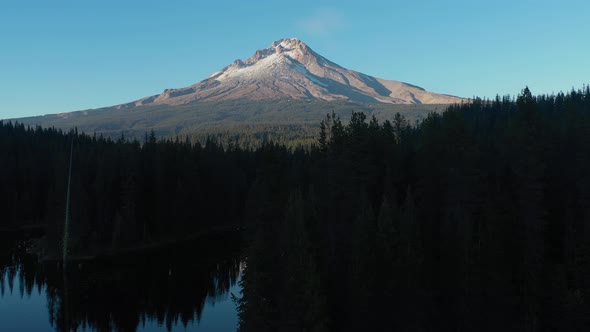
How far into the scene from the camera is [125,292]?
59.6 m

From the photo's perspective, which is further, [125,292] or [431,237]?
[125,292]

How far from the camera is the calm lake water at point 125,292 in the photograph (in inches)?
1960

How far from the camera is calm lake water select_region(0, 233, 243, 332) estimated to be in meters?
49.8

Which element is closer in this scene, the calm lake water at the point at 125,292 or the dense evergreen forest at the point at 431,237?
the dense evergreen forest at the point at 431,237

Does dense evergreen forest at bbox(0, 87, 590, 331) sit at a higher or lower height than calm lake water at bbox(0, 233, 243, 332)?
higher

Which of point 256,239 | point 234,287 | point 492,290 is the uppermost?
point 256,239

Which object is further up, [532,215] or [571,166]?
[571,166]

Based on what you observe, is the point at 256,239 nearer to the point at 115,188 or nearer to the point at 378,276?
the point at 378,276

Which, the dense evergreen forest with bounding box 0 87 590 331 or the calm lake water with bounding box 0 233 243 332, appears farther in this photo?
the calm lake water with bounding box 0 233 243 332

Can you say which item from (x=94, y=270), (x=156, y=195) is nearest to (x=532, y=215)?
(x=94, y=270)

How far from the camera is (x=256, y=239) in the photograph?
127ft

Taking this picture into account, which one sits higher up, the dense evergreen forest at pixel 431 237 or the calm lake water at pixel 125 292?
the dense evergreen forest at pixel 431 237

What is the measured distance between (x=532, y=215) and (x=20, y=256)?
72243 mm

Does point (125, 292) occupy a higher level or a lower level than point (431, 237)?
lower
